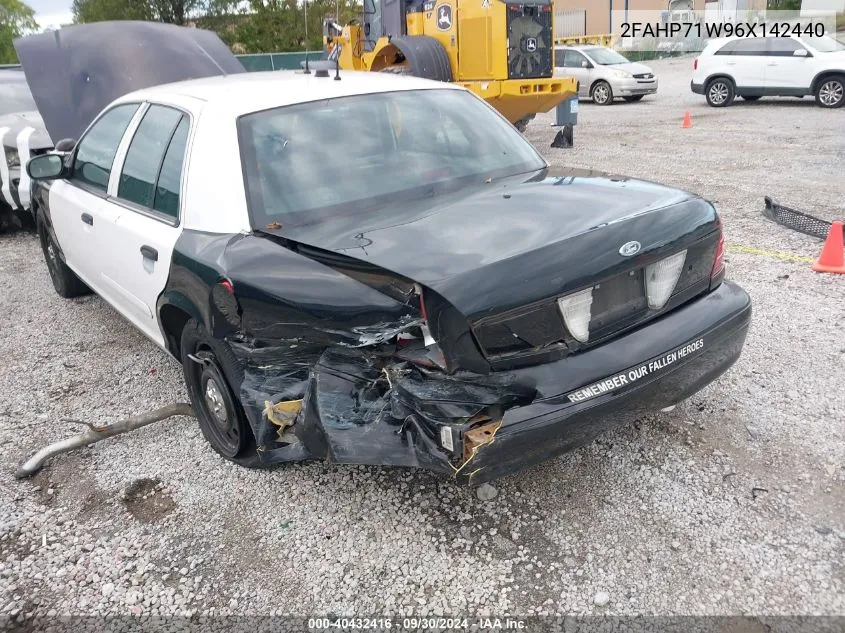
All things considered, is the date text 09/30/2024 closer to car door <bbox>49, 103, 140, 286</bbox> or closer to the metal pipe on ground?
the metal pipe on ground

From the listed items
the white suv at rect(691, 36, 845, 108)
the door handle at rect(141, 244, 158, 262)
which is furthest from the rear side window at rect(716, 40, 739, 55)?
the door handle at rect(141, 244, 158, 262)

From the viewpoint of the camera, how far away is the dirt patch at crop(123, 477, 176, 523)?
3.18 m

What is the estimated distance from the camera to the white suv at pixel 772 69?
15789 millimetres

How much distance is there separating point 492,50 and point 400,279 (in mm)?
9218

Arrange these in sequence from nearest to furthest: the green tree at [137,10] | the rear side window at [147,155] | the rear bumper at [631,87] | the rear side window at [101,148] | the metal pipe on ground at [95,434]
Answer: the metal pipe on ground at [95,434] < the rear side window at [147,155] < the rear side window at [101,148] < the rear bumper at [631,87] < the green tree at [137,10]

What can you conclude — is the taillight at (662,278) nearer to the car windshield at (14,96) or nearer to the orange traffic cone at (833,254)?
the orange traffic cone at (833,254)

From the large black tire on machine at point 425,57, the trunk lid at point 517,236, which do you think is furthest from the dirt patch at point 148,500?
the large black tire on machine at point 425,57

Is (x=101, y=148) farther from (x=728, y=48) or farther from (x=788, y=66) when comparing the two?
(x=728, y=48)

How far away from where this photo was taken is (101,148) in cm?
443

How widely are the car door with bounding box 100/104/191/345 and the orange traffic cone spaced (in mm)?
4597

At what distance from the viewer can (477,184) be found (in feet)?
11.3

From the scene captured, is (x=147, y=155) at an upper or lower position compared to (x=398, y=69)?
lower

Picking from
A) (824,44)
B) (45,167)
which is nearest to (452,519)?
(45,167)

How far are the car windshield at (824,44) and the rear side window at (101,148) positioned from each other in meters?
16.1
